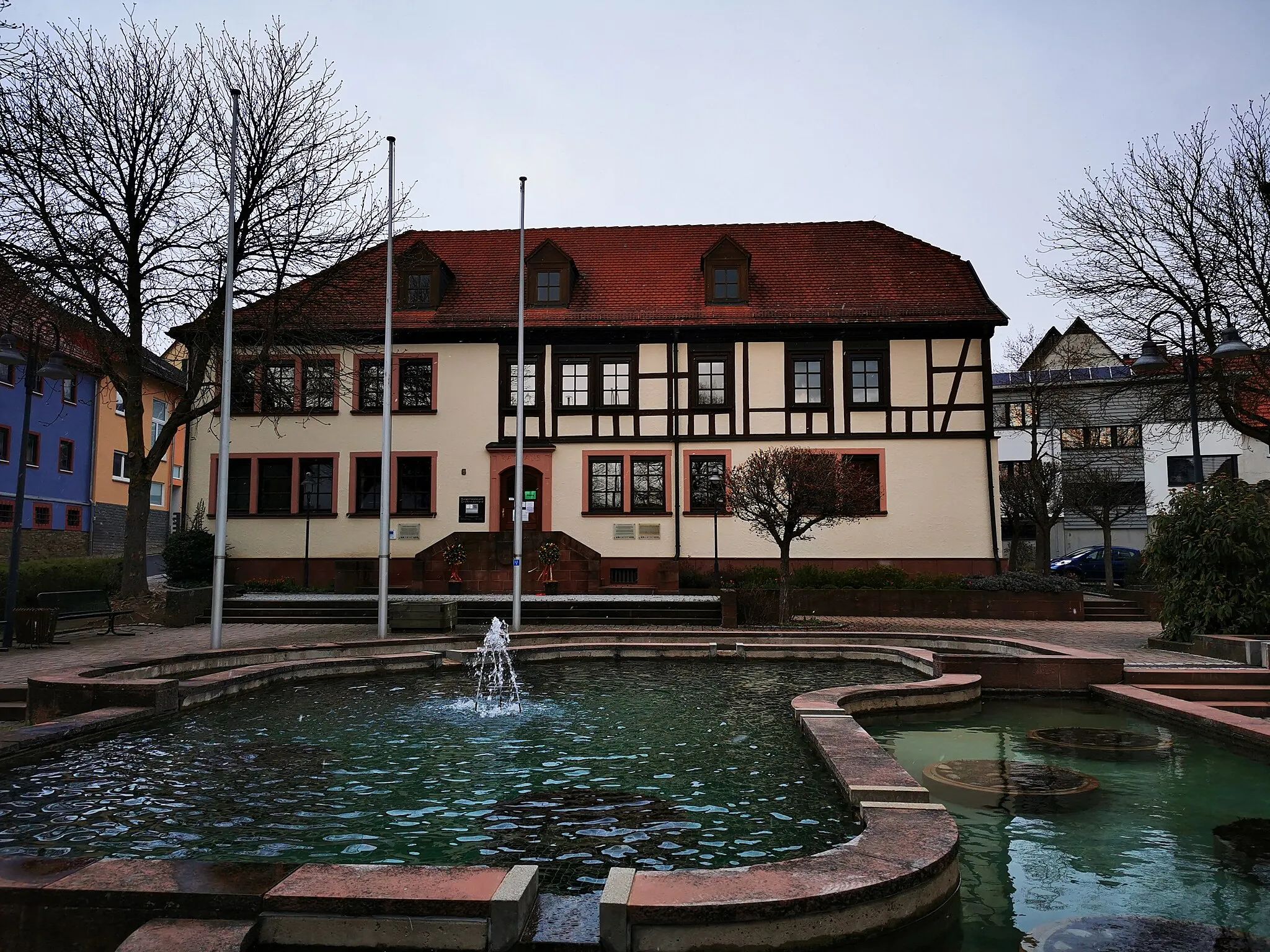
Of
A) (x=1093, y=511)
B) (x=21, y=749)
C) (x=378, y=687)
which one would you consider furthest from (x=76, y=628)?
(x=1093, y=511)

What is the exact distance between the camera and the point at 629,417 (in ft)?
88.8

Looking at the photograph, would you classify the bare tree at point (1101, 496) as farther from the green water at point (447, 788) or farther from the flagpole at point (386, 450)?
the green water at point (447, 788)

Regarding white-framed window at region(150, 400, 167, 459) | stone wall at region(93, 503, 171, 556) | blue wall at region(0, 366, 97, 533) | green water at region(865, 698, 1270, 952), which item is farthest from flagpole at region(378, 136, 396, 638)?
white-framed window at region(150, 400, 167, 459)

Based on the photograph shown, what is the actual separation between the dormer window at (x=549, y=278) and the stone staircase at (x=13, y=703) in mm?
20071

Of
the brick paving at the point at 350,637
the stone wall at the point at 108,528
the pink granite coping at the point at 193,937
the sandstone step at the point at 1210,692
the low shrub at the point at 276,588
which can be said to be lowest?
the sandstone step at the point at 1210,692

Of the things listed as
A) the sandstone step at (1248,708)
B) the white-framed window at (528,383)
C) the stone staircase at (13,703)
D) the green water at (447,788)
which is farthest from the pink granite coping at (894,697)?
the white-framed window at (528,383)

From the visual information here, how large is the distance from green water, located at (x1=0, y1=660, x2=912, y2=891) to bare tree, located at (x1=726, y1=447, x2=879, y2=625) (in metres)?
8.59

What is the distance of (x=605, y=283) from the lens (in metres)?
28.8

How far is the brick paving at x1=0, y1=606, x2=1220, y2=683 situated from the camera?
1350cm

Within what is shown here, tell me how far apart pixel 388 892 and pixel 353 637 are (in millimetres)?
14583

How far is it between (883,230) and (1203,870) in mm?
28054

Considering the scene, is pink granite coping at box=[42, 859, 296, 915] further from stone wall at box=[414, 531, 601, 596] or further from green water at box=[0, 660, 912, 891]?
stone wall at box=[414, 531, 601, 596]

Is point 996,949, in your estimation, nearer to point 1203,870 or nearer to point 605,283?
point 1203,870

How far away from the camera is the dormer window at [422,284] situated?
1104 inches
